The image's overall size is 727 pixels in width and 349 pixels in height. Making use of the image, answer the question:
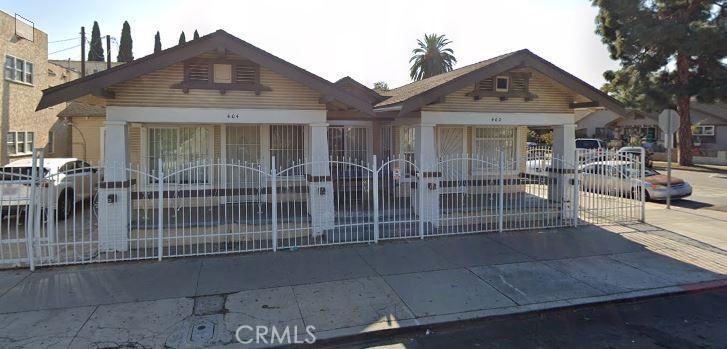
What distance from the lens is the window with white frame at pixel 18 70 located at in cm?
1969

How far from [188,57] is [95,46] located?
51720 millimetres

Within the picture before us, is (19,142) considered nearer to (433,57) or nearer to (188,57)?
(188,57)

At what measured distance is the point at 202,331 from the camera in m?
4.98

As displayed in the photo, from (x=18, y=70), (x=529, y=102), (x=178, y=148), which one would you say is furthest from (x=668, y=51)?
(x=18, y=70)

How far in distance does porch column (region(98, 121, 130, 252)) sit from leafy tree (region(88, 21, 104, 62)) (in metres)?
49.4

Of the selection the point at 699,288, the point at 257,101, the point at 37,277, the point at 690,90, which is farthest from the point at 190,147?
the point at 690,90

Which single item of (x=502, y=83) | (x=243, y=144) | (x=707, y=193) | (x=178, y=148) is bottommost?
(x=707, y=193)

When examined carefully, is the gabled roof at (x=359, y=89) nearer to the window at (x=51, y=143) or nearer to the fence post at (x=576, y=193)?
the fence post at (x=576, y=193)

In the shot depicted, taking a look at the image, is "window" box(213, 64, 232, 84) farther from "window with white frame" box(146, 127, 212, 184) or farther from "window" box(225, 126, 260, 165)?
"window with white frame" box(146, 127, 212, 184)

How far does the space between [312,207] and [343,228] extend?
2.79 feet

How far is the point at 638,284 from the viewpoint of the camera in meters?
6.51

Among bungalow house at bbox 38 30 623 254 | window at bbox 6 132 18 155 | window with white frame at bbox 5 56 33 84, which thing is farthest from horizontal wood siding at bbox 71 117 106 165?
bungalow house at bbox 38 30 623 254

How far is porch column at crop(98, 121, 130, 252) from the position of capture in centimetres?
795

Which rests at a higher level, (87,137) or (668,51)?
Result: (668,51)
